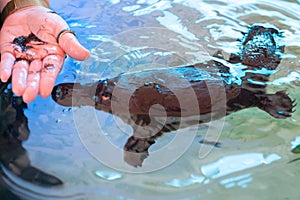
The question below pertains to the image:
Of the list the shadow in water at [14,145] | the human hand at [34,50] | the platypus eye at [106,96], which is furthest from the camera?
the platypus eye at [106,96]

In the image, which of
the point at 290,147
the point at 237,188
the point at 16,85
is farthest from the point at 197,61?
the point at 16,85

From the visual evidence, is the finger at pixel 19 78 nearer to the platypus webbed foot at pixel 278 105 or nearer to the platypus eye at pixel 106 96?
the platypus eye at pixel 106 96

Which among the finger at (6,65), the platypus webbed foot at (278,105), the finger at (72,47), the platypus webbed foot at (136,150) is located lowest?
the platypus webbed foot at (136,150)

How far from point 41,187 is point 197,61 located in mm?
819

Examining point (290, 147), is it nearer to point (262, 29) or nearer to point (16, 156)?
point (262, 29)

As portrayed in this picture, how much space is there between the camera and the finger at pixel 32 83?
1.15 m

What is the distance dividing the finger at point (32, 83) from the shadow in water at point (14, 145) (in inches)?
3.8

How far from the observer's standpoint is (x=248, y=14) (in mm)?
1831

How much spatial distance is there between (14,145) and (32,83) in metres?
0.20

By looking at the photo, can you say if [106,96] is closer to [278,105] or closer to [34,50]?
[34,50]

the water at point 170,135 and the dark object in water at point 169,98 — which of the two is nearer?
the water at point 170,135

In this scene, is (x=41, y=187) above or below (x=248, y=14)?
below

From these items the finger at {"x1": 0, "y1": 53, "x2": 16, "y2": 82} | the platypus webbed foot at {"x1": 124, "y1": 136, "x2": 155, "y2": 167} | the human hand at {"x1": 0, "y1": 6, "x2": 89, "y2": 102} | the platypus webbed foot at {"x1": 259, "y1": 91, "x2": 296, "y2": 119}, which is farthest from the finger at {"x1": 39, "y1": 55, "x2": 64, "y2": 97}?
the platypus webbed foot at {"x1": 259, "y1": 91, "x2": 296, "y2": 119}

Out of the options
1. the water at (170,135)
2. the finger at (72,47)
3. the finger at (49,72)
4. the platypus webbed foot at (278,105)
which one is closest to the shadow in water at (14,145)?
the water at (170,135)
